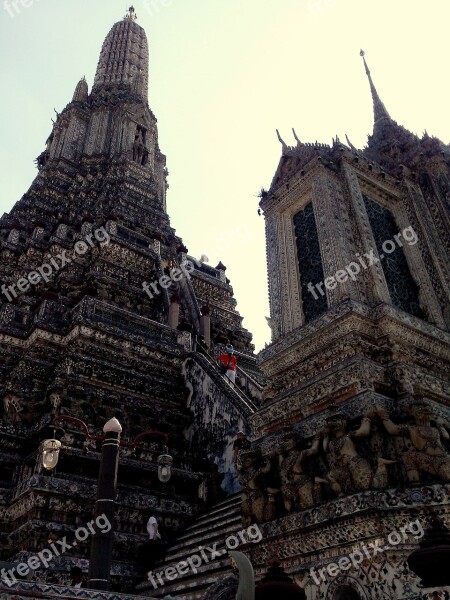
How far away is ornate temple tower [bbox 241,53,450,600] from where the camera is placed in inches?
196

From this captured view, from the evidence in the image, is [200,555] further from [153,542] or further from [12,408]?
[12,408]

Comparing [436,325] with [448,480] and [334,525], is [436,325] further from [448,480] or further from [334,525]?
[334,525]

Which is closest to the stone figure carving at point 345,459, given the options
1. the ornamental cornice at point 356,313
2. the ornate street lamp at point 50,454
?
the ornamental cornice at point 356,313

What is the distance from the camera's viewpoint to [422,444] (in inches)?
207

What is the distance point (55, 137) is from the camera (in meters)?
30.5

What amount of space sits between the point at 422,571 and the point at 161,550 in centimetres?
680

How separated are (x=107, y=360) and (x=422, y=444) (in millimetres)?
9305

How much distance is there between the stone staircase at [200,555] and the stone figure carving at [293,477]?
1.73m

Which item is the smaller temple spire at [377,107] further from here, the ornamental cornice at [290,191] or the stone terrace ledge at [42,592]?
the stone terrace ledge at [42,592]

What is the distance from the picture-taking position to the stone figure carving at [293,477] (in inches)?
221

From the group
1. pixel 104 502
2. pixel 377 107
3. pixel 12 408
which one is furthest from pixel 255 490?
pixel 377 107

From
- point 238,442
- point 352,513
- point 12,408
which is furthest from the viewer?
point 12,408

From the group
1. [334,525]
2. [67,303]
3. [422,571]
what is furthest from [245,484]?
[67,303]

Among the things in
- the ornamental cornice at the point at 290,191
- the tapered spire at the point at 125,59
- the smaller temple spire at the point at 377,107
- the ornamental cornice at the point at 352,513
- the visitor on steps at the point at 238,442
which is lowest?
the ornamental cornice at the point at 352,513
